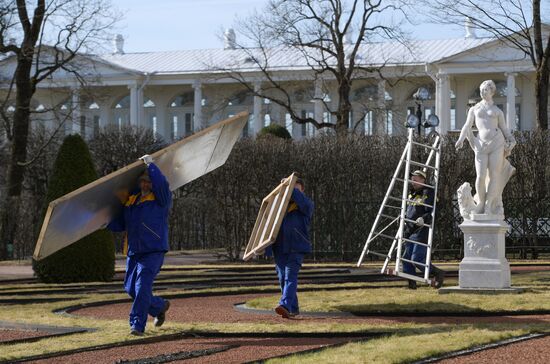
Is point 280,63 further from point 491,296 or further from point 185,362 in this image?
point 185,362

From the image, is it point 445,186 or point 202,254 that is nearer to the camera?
point 445,186

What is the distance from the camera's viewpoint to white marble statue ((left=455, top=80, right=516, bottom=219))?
18.3m

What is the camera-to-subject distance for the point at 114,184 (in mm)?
12859

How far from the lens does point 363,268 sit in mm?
28297

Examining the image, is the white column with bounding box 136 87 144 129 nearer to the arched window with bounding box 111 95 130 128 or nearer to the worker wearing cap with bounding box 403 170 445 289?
the arched window with bounding box 111 95 130 128

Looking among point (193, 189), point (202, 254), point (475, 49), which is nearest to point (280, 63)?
point (475, 49)

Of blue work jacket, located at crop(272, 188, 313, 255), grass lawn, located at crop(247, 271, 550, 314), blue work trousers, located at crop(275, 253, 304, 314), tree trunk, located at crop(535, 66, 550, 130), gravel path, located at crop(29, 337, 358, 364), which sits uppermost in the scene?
tree trunk, located at crop(535, 66, 550, 130)

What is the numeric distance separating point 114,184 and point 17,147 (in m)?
25.7

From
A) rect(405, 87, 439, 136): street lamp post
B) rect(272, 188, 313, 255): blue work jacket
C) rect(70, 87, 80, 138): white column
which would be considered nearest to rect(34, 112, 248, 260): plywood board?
rect(272, 188, 313, 255): blue work jacket

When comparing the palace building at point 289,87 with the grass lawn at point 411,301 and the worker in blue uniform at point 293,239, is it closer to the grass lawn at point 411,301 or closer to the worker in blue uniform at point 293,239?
the grass lawn at point 411,301

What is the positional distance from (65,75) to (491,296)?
51748mm

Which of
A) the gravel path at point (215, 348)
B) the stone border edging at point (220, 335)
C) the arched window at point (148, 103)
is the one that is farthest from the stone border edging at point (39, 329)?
the arched window at point (148, 103)

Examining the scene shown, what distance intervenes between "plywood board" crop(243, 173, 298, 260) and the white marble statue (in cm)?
402

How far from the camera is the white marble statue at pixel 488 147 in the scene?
60.2ft
